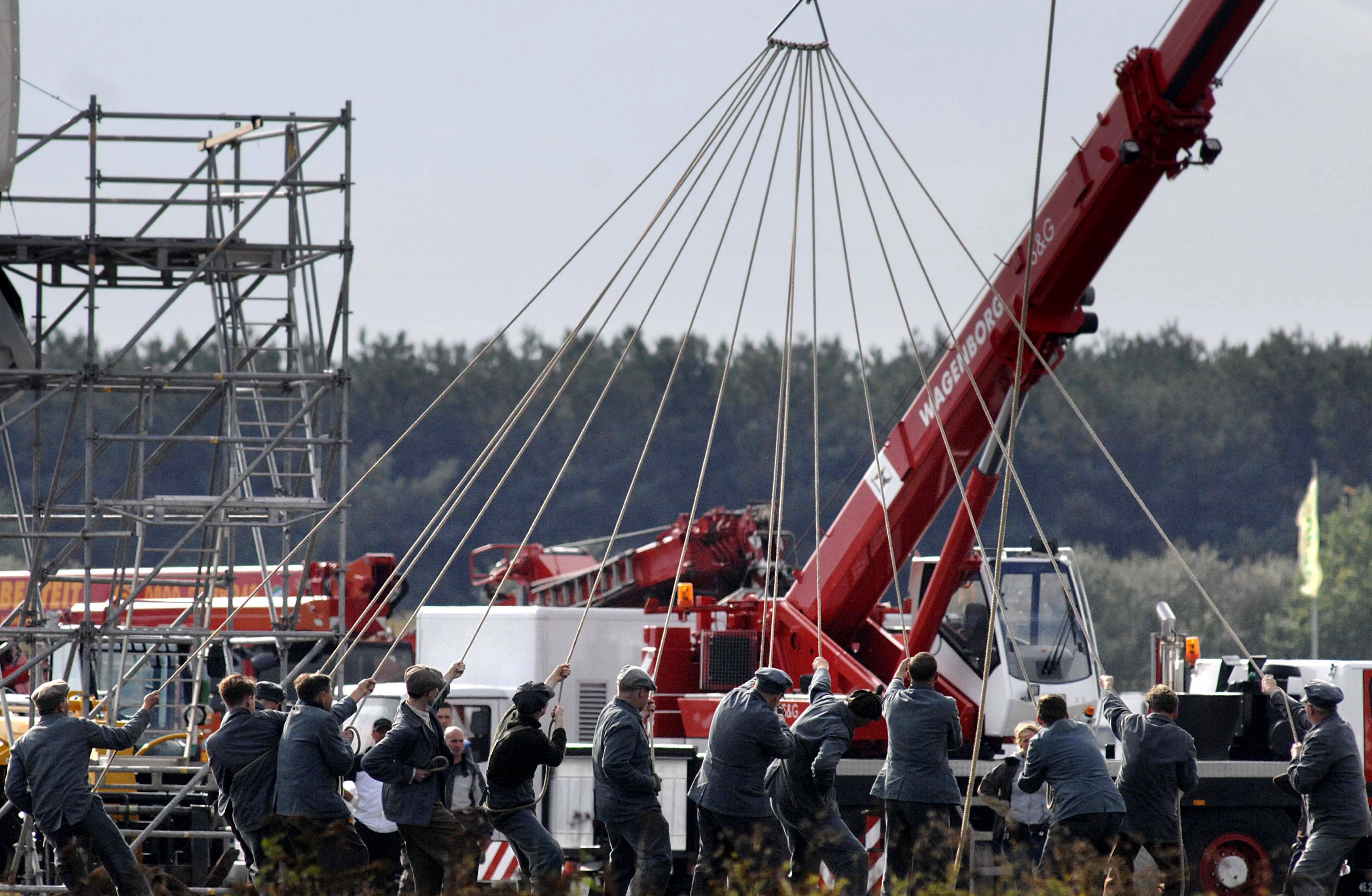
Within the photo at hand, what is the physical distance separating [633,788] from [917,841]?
170cm

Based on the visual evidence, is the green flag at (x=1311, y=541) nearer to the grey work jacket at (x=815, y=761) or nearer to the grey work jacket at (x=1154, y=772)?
the grey work jacket at (x=1154, y=772)

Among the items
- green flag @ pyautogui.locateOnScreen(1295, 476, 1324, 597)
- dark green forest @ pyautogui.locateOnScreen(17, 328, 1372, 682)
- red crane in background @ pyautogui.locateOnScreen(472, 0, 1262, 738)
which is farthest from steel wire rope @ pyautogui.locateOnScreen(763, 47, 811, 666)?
dark green forest @ pyautogui.locateOnScreen(17, 328, 1372, 682)

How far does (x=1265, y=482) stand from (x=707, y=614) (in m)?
51.6

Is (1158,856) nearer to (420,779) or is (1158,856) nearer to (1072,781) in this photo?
(1072,781)

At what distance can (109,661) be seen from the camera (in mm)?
13984

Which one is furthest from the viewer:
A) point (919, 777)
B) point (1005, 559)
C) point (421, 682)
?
point (1005, 559)

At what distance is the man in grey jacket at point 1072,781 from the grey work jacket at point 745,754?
139 cm

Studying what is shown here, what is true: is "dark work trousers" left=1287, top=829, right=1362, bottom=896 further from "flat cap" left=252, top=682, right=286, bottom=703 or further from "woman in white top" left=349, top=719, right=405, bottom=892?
"flat cap" left=252, top=682, right=286, bottom=703

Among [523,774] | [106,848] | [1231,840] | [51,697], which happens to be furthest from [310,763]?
[1231,840]

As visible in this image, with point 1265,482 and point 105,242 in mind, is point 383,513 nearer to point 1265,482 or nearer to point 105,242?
point 1265,482

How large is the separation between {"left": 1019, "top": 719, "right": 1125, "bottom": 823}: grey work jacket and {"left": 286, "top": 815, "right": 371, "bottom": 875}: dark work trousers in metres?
3.70

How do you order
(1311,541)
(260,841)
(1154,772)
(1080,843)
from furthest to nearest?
(1311,541) → (1154,772) → (260,841) → (1080,843)

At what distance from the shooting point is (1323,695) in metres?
10.7

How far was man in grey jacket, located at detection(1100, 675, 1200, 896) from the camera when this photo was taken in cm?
1034
